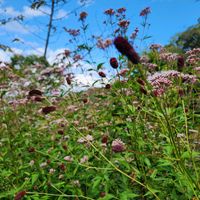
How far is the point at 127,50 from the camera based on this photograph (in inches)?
62.0

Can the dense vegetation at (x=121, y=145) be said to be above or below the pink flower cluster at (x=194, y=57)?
below

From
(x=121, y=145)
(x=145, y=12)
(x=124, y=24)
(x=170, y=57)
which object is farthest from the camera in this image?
(x=145, y=12)

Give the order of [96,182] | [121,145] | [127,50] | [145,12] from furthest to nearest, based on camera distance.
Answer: [145,12] < [96,182] < [121,145] < [127,50]

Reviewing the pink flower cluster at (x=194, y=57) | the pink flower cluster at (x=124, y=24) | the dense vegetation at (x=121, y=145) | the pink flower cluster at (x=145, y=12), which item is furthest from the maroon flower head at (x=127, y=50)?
the pink flower cluster at (x=145, y=12)

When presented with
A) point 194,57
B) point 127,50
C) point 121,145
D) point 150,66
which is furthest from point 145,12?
point 127,50

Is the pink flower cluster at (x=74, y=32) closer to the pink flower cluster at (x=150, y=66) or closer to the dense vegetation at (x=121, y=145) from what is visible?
the dense vegetation at (x=121, y=145)

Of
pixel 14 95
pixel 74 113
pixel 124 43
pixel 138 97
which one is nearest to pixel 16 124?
pixel 74 113

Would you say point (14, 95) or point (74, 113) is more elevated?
point (14, 95)

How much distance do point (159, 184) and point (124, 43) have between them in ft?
5.38

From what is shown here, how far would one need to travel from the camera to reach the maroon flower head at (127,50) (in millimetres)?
1554

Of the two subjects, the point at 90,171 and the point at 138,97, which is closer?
the point at 90,171

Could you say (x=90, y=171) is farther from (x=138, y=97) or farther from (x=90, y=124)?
(x=90, y=124)

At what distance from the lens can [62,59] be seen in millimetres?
6695

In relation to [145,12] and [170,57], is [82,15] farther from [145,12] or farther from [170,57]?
[170,57]
